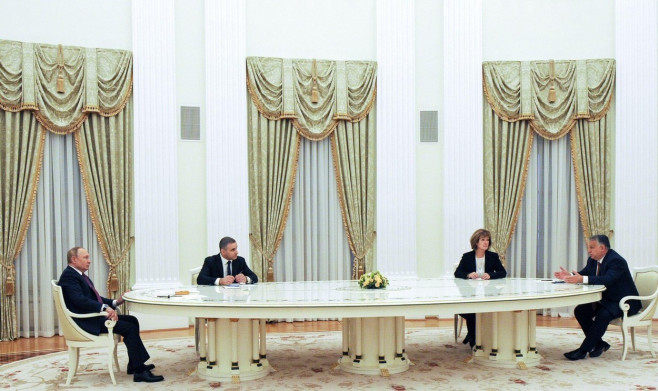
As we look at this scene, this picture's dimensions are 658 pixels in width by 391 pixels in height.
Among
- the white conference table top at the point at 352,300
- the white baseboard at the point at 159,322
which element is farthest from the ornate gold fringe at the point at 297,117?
the white conference table top at the point at 352,300

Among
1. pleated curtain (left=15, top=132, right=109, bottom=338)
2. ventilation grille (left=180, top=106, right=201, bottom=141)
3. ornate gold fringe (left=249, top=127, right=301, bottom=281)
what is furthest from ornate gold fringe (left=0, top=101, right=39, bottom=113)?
ornate gold fringe (left=249, top=127, right=301, bottom=281)

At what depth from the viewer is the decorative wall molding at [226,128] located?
9773 mm

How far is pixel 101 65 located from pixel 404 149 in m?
4.59

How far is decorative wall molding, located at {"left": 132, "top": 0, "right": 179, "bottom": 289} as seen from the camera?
9.50 meters

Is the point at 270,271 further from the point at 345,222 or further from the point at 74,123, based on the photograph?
the point at 74,123

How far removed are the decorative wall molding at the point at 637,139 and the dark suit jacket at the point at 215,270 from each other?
5.97 metres

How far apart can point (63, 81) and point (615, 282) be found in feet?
24.3

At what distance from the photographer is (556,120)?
1030 cm

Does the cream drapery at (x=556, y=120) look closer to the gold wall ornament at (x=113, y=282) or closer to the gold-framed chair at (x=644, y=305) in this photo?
the gold-framed chair at (x=644, y=305)

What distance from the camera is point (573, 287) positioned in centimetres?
672

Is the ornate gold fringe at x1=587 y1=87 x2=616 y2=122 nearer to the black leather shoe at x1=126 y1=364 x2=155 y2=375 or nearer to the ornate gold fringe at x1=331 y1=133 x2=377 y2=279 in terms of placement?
the ornate gold fringe at x1=331 y1=133 x2=377 y2=279

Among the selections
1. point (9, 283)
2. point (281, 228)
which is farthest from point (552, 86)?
point (9, 283)

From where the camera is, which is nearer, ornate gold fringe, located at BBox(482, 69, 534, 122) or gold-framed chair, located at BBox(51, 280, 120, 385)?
gold-framed chair, located at BBox(51, 280, 120, 385)

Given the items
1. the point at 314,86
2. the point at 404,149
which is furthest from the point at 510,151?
the point at 314,86
